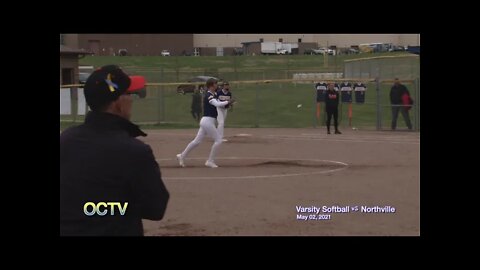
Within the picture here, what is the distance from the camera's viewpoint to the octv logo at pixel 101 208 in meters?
4.26

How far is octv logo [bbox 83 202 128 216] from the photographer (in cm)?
→ 426

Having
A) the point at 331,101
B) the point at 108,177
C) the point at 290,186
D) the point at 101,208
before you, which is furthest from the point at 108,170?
the point at 331,101

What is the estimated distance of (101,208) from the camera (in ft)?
14.1

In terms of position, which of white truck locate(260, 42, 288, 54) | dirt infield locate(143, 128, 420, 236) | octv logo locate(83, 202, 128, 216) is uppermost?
white truck locate(260, 42, 288, 54)

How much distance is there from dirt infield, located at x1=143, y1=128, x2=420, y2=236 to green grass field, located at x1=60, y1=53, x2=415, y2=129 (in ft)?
29.7

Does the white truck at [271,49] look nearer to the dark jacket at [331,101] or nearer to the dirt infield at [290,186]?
the dark jacket at [331,101]

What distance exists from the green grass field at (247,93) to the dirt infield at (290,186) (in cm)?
904

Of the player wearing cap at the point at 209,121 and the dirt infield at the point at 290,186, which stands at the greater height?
the player wearing cap at the point at 209,121

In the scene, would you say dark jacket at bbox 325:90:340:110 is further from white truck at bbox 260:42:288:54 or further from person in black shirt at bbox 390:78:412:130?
white truck at bbox 260:42:288:54

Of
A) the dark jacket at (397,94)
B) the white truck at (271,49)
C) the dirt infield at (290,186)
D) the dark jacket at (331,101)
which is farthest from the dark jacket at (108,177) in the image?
the white truck at (271,49)

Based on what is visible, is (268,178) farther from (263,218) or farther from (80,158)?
(80,158)

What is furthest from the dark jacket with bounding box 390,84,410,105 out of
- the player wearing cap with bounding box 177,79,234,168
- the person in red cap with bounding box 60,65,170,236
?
the person in red cap with bounding box 60,65,170,236

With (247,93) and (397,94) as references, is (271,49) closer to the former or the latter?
(247,93)

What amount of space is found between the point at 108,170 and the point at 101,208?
0.26 metres
